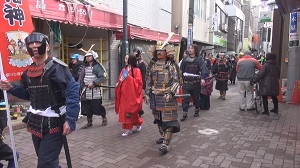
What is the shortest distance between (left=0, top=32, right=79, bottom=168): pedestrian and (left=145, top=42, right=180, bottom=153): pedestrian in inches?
85.4

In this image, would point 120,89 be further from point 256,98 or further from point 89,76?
point 256,98

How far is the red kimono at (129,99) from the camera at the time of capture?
5766 mm

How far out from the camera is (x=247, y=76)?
27.5ft

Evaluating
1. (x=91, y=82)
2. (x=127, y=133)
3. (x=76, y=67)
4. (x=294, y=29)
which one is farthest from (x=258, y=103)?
(x=76, y=67)

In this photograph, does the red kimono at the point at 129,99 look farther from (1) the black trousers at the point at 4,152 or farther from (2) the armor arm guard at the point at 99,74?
(1) the black trousers at the point at 4,152

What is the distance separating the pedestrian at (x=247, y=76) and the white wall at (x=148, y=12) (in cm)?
492

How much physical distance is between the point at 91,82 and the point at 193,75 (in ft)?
8.61

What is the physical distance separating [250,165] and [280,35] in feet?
34.7

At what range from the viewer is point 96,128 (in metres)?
6.57

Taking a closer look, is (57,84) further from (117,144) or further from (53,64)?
(117,144)

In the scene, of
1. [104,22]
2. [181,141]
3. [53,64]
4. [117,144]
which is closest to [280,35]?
[104,22]

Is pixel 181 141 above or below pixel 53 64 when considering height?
below

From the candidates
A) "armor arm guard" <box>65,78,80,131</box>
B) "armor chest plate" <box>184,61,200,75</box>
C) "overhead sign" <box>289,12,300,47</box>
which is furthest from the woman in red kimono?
"overhead sign" <box>289,12,300,47</box>

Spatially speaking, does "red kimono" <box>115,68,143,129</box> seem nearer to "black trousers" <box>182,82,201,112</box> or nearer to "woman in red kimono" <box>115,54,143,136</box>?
"woman in red kimono" <box>115,54,143,136</box>
